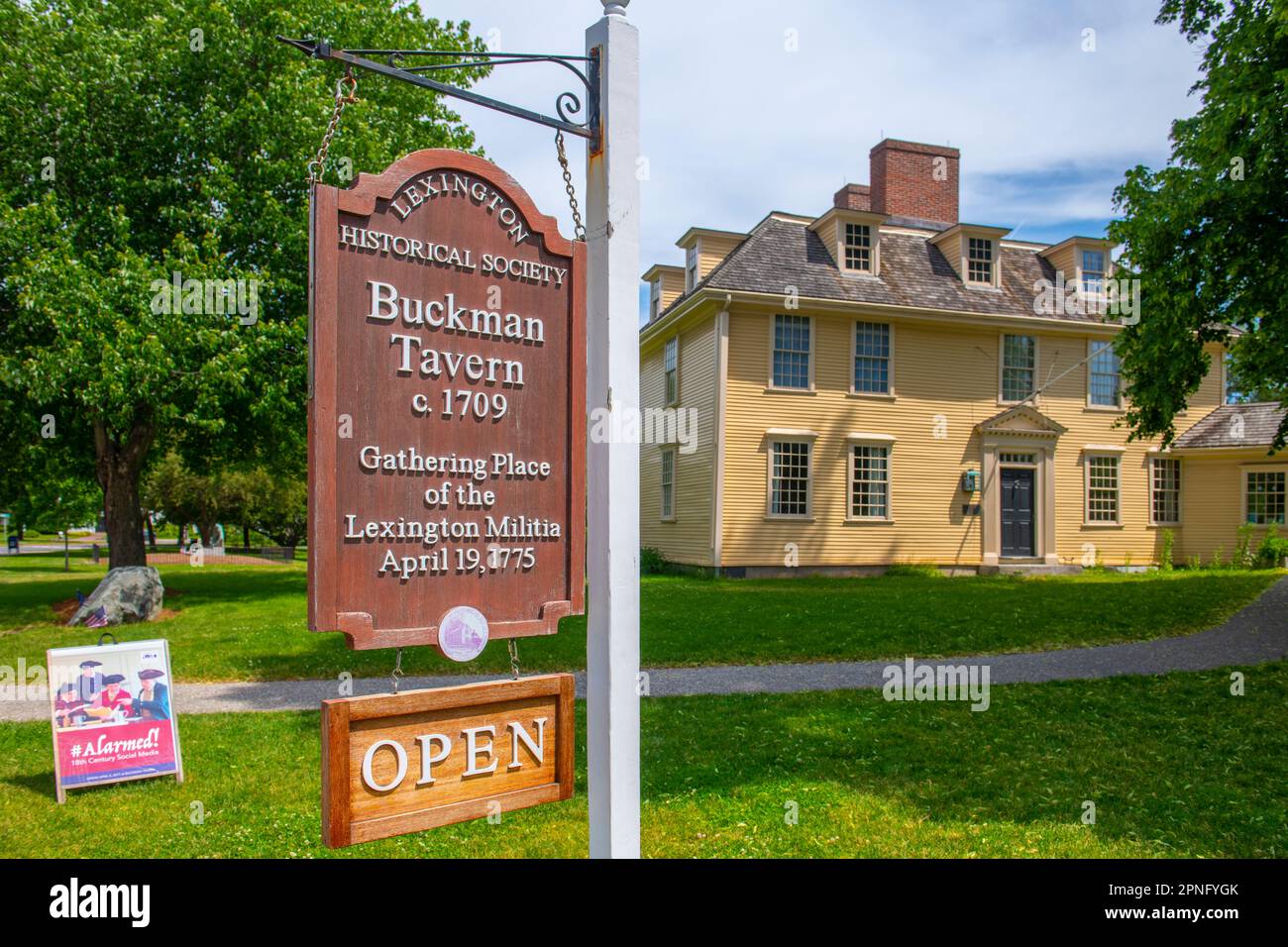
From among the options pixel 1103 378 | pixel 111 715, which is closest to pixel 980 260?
pixel 1103 378

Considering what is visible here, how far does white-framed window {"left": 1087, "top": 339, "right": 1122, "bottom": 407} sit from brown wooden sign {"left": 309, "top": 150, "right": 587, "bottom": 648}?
25.8 meters

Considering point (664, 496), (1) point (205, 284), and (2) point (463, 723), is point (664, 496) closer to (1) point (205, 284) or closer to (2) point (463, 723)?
(1) point (205, 284)

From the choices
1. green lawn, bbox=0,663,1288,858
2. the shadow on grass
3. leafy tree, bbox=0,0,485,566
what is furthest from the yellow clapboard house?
green lawn, bbox=0,663,1288,858

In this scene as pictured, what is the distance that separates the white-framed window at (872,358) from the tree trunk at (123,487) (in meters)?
16.5

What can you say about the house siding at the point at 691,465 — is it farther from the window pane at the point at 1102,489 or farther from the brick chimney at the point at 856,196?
the window pane at the point at 1102,489

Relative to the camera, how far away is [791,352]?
23.2 metres

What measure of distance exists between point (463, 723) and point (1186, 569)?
27412mm

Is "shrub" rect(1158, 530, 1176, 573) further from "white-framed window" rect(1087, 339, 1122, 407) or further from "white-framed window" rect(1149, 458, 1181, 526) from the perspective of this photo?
"white-framed window" rect(1087, 339, 1122, 407)

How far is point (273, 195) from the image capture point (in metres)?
17.2

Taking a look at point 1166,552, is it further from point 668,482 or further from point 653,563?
point 653,563

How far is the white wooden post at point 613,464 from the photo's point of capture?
10.9ft

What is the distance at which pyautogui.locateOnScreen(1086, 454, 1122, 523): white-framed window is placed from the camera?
25625mm

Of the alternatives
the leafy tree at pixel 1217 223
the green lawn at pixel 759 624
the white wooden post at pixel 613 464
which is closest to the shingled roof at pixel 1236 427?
the green lawn at pixel 759 624

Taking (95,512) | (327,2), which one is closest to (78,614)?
(327,2)
